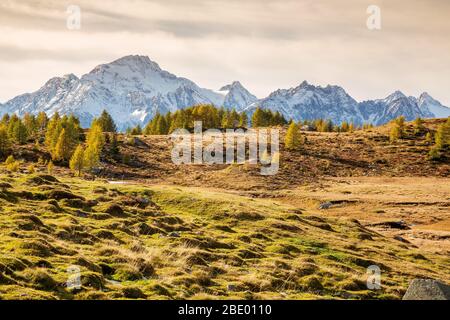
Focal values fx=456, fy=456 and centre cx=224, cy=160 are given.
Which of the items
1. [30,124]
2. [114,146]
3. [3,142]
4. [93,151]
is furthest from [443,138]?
[30,124]

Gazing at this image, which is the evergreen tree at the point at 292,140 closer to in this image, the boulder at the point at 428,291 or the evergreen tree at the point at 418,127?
the evergreen tree at the point at 418,127

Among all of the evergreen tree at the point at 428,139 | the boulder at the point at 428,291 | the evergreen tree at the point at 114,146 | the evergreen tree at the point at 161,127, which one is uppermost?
the evergreen tree at the point at 161,127

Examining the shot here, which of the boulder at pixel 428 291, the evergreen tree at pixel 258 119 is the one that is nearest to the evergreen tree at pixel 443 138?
the evergreen tree at pixel 258 119

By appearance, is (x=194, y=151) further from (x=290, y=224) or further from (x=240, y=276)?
(x=240, y=276)

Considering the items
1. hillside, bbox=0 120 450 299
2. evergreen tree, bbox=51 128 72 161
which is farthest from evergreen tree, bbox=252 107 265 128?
hillside, bbox=0 120 450 299

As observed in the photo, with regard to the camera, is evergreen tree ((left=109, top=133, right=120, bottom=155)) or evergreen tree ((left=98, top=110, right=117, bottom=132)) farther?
evergreen tree ((left=98, top=110, right=117, bottom=132))

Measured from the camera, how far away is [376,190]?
88.1 m

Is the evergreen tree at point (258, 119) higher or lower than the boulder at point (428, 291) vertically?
higher

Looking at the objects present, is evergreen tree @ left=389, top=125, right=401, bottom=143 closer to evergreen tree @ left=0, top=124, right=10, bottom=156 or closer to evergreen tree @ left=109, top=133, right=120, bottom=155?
evergreen tree @ left=109, top=133, right=120, bottom=155

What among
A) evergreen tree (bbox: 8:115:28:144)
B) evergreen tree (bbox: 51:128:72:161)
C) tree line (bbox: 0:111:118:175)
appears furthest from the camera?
evergreen tree (bbox: 8:115:28:144)

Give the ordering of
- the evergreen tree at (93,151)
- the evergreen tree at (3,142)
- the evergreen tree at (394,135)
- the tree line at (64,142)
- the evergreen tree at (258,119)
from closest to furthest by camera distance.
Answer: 1. the tree line at (64,142)
2. the evergreen tree at (93,151)
3. the evergreen tree at (3,142)
4. the evergreen tree at (394,135)
5. the evergreen tree at (258,119)

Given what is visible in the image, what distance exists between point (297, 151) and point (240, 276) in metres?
106

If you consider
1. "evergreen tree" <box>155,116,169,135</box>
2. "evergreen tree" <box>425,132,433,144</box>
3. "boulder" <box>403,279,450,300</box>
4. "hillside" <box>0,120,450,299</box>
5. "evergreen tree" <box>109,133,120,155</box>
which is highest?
"evergreen tree" <box>155,116,169,135</box>
